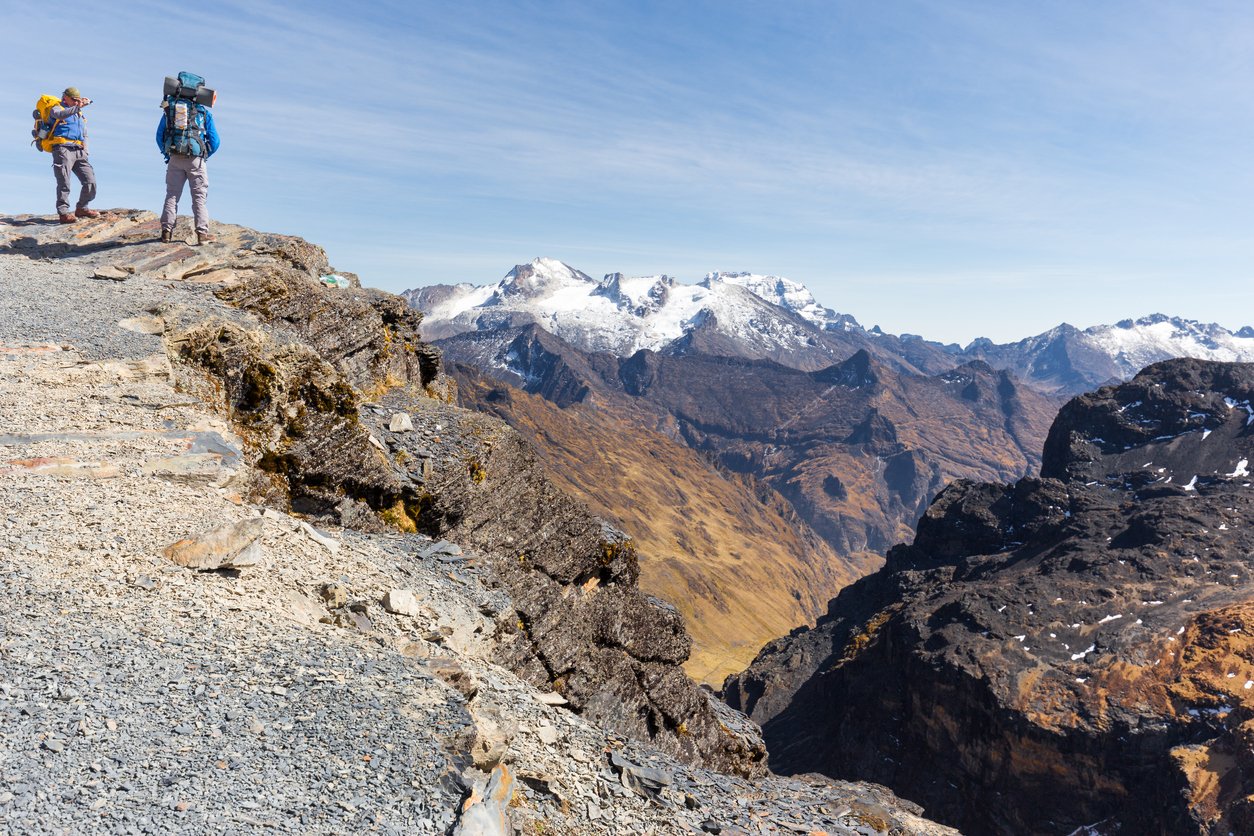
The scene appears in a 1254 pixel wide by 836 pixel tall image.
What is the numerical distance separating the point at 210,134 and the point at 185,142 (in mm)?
915

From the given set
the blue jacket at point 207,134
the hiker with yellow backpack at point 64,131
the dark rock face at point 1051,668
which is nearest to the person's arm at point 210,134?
the blue jacket at point 207,134

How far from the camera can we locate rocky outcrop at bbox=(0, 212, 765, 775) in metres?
22.2

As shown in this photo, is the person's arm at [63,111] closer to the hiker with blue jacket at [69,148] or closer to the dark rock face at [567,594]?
the hiker with blue jacket at [69,148]

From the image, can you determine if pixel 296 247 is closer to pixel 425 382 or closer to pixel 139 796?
pixel 425 382

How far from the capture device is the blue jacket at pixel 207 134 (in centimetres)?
2520

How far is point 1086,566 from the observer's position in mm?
107250

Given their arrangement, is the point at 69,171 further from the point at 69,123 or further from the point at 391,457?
the point at 391,457

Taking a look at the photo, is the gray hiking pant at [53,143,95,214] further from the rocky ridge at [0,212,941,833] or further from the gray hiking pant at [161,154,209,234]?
the gray hiking pant at [161,154,209,234]

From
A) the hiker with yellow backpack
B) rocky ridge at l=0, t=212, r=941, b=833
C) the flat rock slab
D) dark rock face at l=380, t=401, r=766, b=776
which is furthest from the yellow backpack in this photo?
the flat rock slab

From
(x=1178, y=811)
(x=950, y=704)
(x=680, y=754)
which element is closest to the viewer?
(x=680, y=754)

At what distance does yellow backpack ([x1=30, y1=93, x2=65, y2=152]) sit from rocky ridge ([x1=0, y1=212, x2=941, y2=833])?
4.00 meters

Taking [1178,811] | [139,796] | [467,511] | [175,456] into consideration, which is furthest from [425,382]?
[1178,811]

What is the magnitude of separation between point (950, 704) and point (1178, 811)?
2437 cm

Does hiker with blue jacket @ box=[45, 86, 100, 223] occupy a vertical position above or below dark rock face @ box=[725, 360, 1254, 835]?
above
